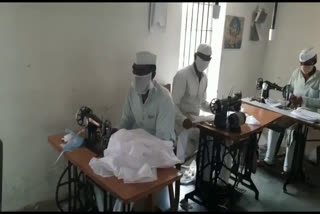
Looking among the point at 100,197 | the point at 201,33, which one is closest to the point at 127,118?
the point at 100,197

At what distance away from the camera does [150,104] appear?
2219mm

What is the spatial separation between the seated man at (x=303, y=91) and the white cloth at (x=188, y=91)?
2.64 ft

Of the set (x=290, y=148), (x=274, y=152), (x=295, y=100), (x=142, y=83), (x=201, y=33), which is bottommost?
(x=274, y=152)

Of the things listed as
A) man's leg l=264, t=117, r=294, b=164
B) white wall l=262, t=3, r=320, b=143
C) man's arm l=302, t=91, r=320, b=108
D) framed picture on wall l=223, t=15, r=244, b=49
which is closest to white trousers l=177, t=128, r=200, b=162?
man's leg l=264, t=117, r=294, b=164

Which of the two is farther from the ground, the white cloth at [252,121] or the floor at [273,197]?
the white cloth at [252,121]

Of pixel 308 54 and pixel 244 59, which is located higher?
pixel 308 54

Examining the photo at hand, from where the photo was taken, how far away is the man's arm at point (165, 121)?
6.95ft

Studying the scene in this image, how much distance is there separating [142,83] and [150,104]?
0.19 meters

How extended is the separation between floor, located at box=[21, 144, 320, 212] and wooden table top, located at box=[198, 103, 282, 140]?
735mm

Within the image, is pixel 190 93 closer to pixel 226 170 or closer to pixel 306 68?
pixel 226 170

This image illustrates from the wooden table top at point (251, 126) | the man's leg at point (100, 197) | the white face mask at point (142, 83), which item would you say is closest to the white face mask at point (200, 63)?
the wooden table top at point (251, 126)

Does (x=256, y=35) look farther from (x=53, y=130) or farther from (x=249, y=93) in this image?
(x=53, y=130)

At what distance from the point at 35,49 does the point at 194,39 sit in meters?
2.06

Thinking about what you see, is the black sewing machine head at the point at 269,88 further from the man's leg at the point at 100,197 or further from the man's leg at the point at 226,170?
the man's leg at the point at 100,197
